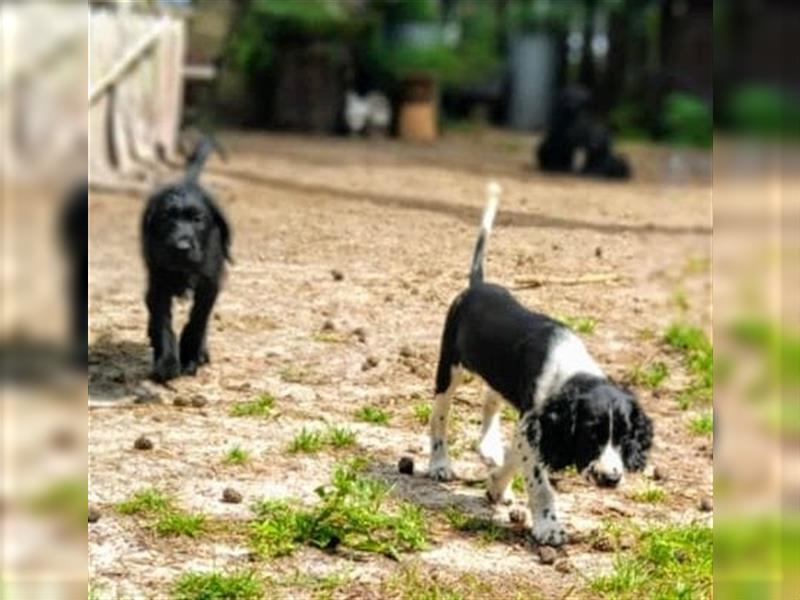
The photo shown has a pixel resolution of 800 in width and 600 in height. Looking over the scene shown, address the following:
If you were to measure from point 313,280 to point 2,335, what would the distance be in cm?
191

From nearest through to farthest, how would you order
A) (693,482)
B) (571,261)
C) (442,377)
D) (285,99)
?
(571,261) → (442,377) → (693,482) → (285,99)

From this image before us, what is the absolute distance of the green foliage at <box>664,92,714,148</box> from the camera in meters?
2.17

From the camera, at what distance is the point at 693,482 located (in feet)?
10.8

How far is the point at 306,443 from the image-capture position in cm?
304

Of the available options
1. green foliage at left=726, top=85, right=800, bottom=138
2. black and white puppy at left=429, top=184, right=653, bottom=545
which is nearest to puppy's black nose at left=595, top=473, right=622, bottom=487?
black and white puppy at left=429, top=184, right=653, bottom=545

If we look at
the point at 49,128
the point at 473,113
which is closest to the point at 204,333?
the point at 49,128

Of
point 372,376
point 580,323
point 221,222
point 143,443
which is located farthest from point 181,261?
point 580,323

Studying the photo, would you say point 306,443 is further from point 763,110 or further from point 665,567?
point 763,110

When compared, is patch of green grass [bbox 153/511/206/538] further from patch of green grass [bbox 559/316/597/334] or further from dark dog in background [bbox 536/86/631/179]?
dark dog in background [bbox 536/86/631/179]

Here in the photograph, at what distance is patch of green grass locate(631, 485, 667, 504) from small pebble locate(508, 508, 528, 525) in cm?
26

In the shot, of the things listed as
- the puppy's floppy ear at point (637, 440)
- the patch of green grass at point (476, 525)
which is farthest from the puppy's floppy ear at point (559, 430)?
the patch of green grass at point (476, 525)

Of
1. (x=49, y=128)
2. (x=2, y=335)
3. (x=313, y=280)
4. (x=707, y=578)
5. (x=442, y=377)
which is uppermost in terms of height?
(x=49, y=128)

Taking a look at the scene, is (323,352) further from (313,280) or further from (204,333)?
(204,333)

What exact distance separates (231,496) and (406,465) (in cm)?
41
